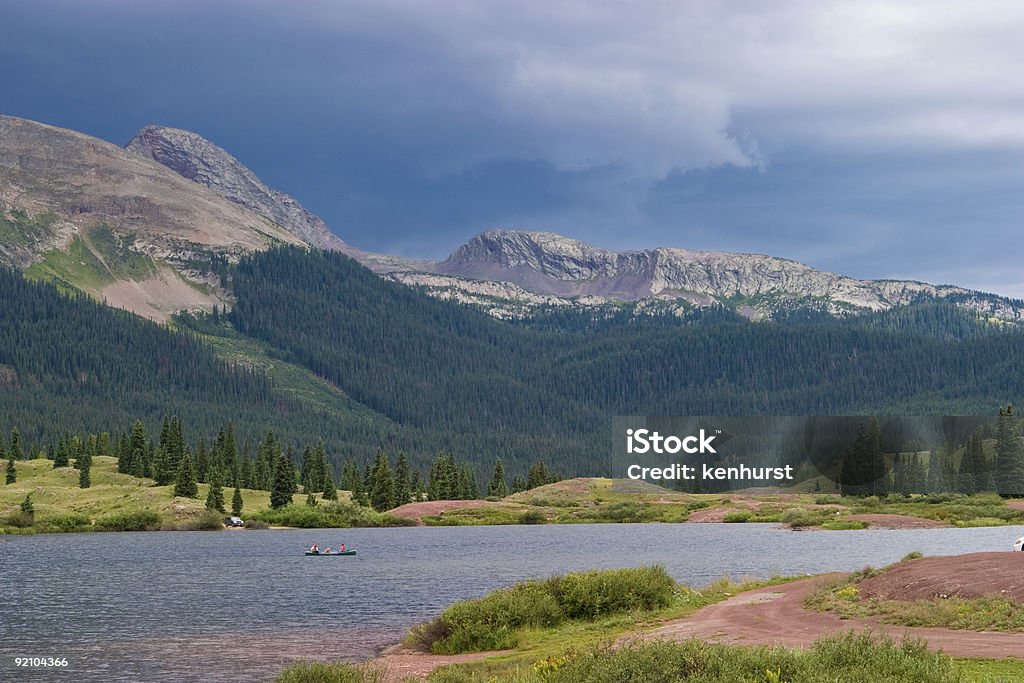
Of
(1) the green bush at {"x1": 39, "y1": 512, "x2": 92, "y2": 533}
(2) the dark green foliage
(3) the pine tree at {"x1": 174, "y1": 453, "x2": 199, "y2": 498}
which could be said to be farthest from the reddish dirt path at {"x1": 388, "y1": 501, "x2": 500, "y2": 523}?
(1) the green bush at {"x1": 39, "y1": 512, "x2": 92, "y2": 533}

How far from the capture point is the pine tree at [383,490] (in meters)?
183

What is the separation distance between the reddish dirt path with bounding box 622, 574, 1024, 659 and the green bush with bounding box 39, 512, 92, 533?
4550 inches

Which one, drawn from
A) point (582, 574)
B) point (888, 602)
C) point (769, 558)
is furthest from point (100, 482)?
point (888, 602)

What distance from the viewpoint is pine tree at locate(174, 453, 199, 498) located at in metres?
163

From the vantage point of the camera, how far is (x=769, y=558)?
86.3 metres

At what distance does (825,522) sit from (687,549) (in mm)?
38301

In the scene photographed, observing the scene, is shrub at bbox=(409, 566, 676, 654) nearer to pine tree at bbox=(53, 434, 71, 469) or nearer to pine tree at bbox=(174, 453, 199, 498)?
pine tree at bbox=(174, 453, 199, 498)

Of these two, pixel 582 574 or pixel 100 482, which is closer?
pixel 582 574

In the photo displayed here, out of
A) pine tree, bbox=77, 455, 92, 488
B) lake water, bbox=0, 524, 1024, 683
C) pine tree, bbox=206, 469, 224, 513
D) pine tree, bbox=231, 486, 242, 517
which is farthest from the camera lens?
pine tree, bbox=77, 455, 92, 488

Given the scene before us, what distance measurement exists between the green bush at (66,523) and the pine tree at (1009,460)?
4760 inches

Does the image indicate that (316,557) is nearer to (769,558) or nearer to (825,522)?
(769,558)
